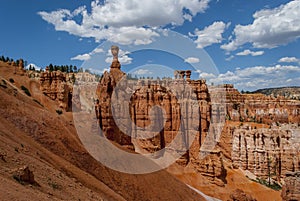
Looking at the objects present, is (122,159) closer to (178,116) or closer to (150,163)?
(150,163)

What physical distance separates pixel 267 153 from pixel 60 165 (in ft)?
139

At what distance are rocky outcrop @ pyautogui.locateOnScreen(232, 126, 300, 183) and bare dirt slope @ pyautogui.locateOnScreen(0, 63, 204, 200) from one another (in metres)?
26.3

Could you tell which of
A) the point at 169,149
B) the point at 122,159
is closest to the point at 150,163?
the point at 122,159

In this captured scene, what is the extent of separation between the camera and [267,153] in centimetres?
5178

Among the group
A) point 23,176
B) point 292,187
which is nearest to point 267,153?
point 292,187

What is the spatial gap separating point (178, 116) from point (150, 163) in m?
18.9

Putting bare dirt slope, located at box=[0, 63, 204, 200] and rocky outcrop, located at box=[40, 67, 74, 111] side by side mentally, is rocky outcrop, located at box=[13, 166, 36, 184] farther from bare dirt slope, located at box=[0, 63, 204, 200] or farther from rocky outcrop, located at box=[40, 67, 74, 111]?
rocky outcrop, located at box=[40, 67, 74, 111]

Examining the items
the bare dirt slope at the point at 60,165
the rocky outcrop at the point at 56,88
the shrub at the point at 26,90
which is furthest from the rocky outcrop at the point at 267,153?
the shrub at the point at 26,90

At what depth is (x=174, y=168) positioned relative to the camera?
41688mm

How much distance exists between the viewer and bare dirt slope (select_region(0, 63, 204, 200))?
14.1m

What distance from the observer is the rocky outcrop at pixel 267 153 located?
51188 mm

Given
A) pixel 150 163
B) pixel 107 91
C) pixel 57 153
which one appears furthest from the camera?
pixel 107 91

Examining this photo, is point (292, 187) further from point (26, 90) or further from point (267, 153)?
Result: point (26, 90)

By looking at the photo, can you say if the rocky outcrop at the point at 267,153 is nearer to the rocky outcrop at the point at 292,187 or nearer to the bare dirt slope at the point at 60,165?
the bare dirt slope at the point at 60,165
